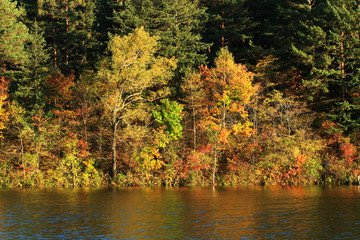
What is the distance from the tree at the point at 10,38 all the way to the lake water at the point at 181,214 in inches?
836

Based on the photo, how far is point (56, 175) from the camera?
168 ft

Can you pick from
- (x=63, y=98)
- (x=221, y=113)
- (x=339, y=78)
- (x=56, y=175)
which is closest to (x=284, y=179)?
(x=221, y=113)

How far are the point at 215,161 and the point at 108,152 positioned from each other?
1351 centimetres

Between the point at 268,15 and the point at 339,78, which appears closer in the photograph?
the point at 339,78

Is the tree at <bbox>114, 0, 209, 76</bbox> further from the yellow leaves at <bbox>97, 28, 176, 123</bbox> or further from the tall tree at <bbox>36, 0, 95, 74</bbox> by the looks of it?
the yellow leaves at <bbox>97, 28, 176, 123</bbox>

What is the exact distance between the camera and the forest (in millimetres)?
52250

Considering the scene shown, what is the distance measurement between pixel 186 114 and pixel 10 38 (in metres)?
25.5

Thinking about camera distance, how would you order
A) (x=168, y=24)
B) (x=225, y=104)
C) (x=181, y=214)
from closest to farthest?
1. (x=181, y=214)
2. (x=225, y=104)
3. (x=168, y=24)

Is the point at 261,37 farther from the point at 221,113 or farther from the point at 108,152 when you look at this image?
the point at 108,152

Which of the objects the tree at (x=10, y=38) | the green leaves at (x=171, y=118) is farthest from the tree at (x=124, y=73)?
the tree at (x=10, y=38)

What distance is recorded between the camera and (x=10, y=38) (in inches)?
2387

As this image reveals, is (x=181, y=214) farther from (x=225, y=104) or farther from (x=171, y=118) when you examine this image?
(x=225, y=104)

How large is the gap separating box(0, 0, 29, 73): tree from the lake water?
836 inches

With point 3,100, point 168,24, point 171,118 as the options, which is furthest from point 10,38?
point 171,118
